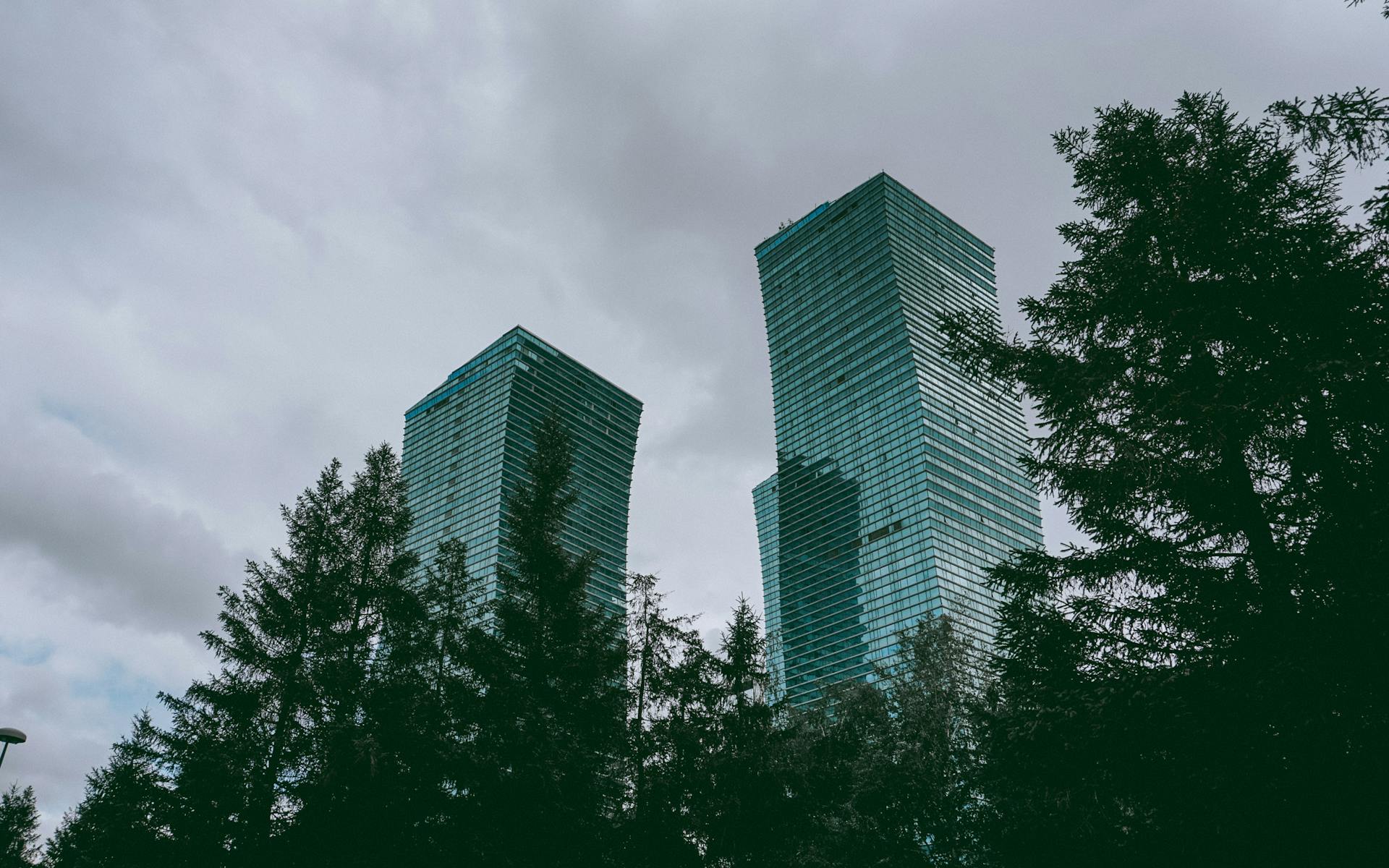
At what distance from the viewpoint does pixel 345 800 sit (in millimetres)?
13695

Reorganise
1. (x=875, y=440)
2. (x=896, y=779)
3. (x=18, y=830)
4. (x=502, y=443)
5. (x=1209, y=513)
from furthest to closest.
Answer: (x=502, y=443)
(x=875, y=440)
(x=18, y=830)
(x=896, y=779)
(x=1209, y=513)

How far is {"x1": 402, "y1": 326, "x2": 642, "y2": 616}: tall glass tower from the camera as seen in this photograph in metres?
148

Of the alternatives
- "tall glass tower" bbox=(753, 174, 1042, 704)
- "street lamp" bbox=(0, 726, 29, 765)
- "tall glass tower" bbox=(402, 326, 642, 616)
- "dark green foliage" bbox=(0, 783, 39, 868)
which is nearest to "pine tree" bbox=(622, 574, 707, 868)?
"street lamp" bbox=(0, 726, 29, 765)

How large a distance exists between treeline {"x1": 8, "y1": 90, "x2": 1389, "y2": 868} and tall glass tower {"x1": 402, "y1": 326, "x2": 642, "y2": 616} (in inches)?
4883

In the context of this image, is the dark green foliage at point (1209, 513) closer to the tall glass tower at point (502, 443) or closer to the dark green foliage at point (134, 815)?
the dark green foliage at point (134, 815)

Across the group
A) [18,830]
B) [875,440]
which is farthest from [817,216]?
[18,830]

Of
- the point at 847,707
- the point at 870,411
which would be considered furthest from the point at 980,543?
the point at 847,707

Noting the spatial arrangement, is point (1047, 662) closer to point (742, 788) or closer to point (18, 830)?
point (742, 788)

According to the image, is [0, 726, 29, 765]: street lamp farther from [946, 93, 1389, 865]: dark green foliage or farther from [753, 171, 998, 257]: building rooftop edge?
[753, 171, 998, 257]: building rooftop edge

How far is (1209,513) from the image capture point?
8.82 m

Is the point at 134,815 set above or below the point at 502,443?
below

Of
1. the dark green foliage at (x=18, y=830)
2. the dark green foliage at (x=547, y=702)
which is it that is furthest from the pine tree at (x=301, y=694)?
the dark green foliage at (x=18, y=830)

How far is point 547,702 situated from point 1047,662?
423 inches

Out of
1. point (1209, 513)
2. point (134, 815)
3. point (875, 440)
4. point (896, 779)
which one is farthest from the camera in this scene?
point (875, 440)
